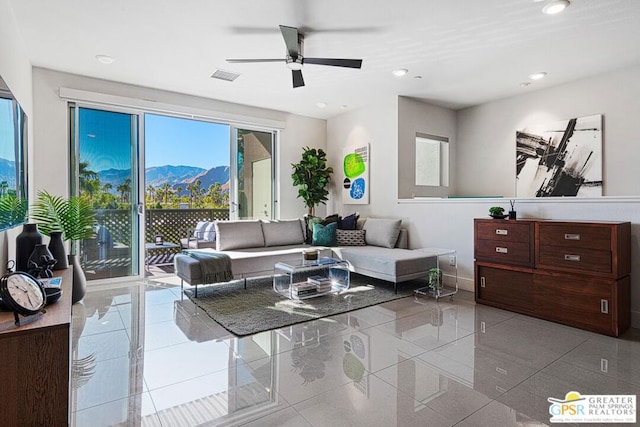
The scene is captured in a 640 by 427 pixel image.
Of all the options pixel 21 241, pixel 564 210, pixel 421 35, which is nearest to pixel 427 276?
pixel 564 210

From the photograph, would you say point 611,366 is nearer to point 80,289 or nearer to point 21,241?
point 21,241

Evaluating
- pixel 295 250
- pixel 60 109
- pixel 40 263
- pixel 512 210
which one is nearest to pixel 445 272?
pixel 512 210

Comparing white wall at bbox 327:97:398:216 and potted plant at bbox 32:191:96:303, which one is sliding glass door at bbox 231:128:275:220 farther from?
potted plant at bbox 32:191:96:303

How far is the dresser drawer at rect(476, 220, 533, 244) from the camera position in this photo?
11.3 ft

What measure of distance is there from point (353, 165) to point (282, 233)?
176cm

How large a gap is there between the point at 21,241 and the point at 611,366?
169 inches

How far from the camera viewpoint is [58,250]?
10.1 ft

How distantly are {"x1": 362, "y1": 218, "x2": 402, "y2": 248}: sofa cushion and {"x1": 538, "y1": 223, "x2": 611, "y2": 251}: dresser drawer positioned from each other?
1979 mm

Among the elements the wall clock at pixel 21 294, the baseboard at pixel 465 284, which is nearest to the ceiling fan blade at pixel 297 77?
the wall clock at pixel 21 294

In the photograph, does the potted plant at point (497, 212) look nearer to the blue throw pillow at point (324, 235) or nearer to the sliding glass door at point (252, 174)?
the blue throw pillow at point (324, 235)

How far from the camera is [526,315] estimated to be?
11.2 feet

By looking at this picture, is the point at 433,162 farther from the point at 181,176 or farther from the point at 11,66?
the point at 11,66

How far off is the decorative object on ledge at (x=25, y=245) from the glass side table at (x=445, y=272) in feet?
12.4

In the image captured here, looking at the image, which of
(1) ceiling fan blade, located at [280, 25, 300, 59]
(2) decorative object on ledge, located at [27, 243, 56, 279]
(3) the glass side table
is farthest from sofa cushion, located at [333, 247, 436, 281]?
(2) decorative object on ledge, located at [27, 243, 56, 279]
